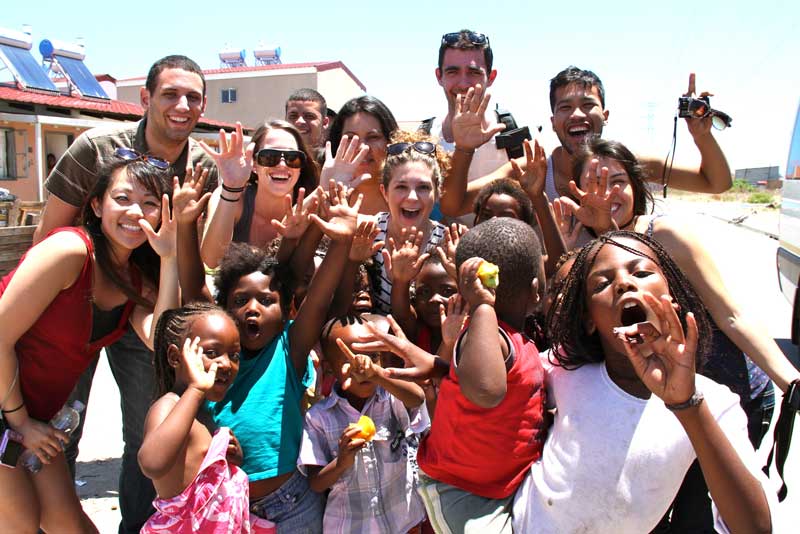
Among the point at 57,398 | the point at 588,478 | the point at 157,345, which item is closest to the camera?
the point at 588,478

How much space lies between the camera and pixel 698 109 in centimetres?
315

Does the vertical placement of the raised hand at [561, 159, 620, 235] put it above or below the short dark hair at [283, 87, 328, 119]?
below

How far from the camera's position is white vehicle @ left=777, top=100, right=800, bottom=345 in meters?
6.38

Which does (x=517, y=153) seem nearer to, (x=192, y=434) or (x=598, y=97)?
(x=598, y=97)

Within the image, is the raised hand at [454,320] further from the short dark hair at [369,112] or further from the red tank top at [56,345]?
the short dark hair at [369,112]

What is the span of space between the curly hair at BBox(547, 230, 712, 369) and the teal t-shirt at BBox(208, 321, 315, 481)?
3.62 feet

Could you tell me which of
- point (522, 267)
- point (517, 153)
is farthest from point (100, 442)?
point (522, 267)

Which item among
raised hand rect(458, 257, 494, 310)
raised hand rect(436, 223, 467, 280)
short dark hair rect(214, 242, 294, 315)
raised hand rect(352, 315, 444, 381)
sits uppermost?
raised hand rect(458, 257, 494, 310)

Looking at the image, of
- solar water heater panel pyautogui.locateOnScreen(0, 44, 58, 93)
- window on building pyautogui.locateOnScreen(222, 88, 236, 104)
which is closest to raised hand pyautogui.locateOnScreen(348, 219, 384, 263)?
solar water heater panel pyautogui.locateOnScreen(0, 44, 58, 93)

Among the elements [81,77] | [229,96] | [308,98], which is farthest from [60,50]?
[308,98]

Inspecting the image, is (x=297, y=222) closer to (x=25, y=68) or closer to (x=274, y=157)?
(x=274, y=157)

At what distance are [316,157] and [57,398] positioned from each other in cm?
214

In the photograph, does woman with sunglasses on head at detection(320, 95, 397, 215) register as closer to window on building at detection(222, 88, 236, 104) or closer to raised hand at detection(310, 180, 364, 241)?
raised hand at detection(310, 180, 364, 241)

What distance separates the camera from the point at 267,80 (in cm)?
3694
